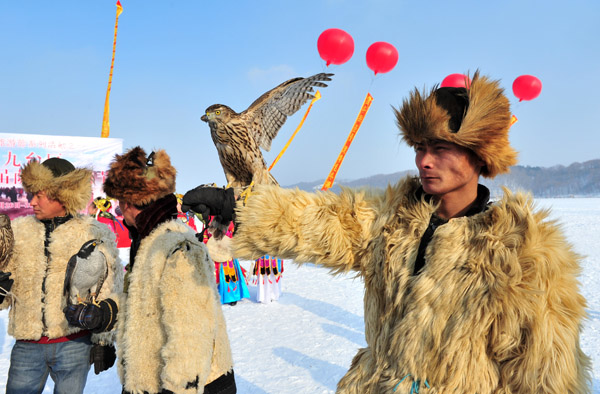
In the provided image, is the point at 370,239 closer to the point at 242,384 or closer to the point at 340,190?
the point at 340,190

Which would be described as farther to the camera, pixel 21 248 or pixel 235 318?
pixel 235 318

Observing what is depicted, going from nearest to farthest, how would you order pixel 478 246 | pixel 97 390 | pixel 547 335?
pixel 547 335, pixel 478 246, pixel 97 390

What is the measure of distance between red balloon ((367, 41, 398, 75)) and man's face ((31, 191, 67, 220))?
268 inches

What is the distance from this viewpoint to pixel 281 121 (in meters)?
2.58

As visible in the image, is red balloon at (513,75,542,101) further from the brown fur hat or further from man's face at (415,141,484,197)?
the brown fur hat

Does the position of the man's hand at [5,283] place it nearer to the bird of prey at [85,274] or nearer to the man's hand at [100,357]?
the bird of prey at [85,274]

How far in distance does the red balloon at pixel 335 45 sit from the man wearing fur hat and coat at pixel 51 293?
569cm

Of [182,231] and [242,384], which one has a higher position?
[182,231]

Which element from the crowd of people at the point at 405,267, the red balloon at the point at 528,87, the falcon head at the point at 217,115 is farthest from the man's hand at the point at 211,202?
the red balloon at the point at 528,87

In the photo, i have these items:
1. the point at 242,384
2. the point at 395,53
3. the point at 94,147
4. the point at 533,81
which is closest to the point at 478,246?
the point at 242,384

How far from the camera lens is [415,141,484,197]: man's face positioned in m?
1.34

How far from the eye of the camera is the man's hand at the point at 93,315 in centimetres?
193

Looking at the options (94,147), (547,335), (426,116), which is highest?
(94,147)

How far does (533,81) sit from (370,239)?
9.59 metres
